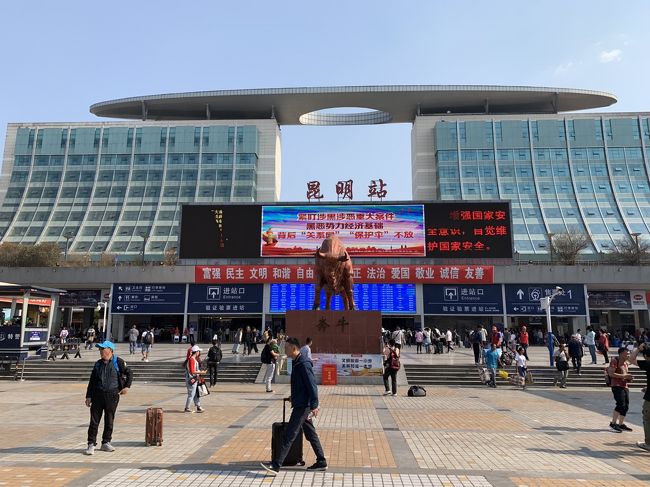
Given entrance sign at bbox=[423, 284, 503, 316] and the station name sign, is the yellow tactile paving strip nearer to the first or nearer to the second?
the station name sign

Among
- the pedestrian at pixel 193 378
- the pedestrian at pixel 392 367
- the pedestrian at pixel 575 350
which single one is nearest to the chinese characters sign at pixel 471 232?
the pedestrian at pixel 575 350

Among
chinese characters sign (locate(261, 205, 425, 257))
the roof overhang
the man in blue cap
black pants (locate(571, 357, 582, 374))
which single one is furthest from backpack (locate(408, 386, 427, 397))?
the roof overhang

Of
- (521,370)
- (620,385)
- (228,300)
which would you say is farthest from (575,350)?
(228,300)

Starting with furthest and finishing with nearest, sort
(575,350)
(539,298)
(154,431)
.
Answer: (539,298), (575,350), (154,431)

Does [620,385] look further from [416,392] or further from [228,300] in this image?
[228,300]

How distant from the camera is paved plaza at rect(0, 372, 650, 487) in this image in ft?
19.0

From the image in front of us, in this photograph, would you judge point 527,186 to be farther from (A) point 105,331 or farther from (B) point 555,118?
(A) point 105,331

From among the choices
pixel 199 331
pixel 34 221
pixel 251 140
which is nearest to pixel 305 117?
pixel 251 140

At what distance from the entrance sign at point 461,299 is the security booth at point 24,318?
910 inches

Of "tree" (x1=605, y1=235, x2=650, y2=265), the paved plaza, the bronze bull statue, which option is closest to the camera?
the paved plaza

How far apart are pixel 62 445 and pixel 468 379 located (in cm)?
1370

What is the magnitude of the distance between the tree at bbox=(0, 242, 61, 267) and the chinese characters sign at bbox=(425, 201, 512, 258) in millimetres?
36054

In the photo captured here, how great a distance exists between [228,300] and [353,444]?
27.4 meters

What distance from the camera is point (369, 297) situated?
33.1 m
